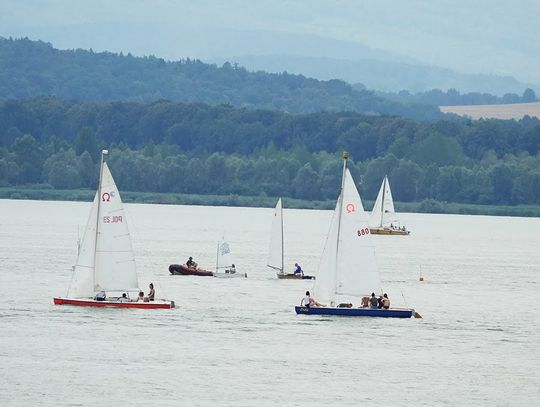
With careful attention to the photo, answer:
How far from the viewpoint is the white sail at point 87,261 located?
246 feet

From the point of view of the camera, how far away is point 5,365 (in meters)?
60.1

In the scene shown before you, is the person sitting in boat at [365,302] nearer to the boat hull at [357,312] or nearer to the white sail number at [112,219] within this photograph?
the boat hull at [357,312]

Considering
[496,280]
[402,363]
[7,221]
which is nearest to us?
[402,363]

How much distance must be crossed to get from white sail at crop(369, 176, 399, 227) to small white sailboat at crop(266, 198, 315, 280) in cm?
7136

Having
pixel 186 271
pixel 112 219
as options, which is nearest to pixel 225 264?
pixel 186 271

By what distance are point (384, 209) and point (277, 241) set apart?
7849 cm

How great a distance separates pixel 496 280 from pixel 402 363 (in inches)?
2092

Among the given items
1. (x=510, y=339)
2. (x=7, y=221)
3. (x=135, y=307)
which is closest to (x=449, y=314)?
(x=510, y=339)

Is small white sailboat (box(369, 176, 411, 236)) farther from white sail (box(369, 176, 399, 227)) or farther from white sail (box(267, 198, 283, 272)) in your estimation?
white sail (box(267, 198, 283, 272))

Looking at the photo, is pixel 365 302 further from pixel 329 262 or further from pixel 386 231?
pixel 386 231

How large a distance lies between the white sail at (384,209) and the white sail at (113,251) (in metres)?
103

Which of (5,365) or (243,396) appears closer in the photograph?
(243,396)

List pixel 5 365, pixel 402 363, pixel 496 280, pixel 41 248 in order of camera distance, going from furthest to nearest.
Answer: pixel 41 248 < pixel 496 280 < pixel 402 363 < pixel 5 365

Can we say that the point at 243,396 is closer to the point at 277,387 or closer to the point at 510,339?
the point at 277,387
